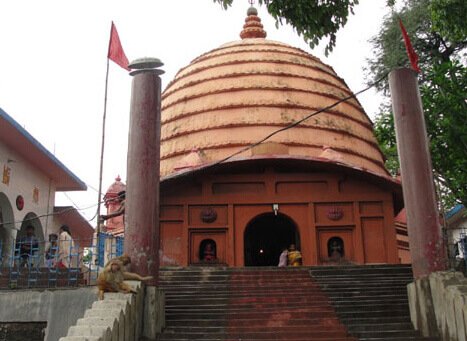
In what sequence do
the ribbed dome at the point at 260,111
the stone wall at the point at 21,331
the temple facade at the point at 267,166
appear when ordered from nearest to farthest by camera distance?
1. the stone wall at the point at 21,331
2. the temple facade at the point at 267,166
3. the ribbed dome at the point at 260,111

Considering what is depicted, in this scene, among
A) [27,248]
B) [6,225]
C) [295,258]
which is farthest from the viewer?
[6,225]

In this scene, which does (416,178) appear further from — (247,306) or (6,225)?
(6,225)

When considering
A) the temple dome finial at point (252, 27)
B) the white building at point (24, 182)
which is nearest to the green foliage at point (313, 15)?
the white building at point (24, 182)

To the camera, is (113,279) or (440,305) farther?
(113,279)

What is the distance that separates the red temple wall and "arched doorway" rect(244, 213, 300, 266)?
15.0ft

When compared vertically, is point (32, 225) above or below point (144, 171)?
above

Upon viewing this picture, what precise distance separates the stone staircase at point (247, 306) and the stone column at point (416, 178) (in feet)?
5.27

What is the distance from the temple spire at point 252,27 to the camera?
2238 cm

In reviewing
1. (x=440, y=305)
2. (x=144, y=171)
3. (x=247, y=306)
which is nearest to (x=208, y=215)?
(x=144, y=171)

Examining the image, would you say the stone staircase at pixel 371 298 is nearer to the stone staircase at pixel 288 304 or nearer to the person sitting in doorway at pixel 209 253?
the stone staircase at pixel 288 304

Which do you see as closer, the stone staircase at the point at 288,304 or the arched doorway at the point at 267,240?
the stone staircase at the point at 288,304

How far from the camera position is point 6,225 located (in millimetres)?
16359

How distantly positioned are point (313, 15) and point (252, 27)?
15358mm

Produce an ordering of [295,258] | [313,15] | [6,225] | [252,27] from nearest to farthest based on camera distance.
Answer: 1. [313,15]
2. [295,258]
3. [6,225]
4. [252,27]
